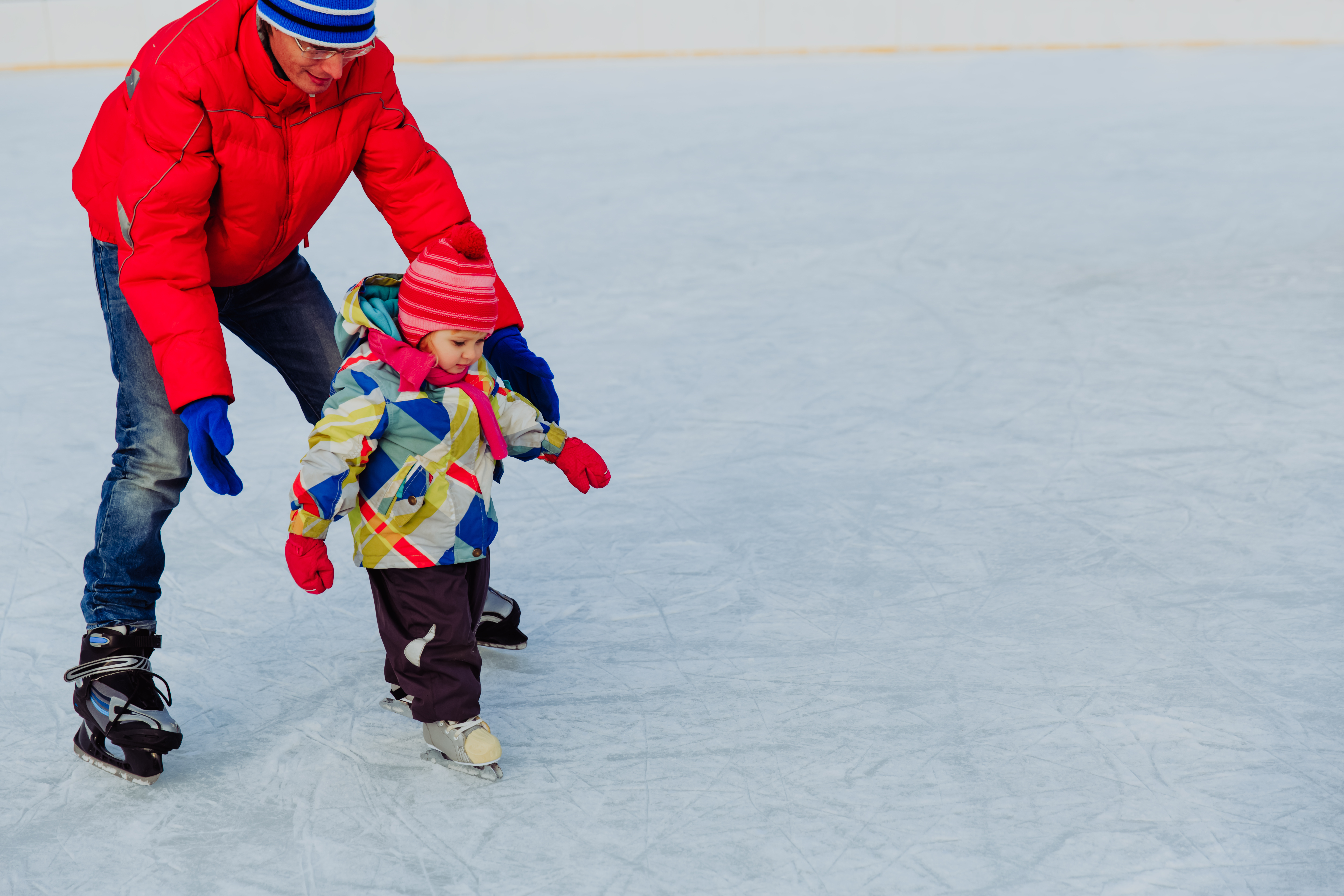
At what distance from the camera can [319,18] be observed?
1.96m

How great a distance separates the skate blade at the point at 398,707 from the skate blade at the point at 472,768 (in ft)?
0.60

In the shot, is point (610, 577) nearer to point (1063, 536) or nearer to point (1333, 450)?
point (1063, 536)

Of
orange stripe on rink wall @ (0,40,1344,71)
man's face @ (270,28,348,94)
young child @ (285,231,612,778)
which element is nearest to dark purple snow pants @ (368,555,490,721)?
young child @ (285,231,612,778)

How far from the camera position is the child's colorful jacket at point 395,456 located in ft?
6.65

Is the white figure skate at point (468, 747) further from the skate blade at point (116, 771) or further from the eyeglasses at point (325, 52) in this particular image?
the eyeglasses at point (325, 52)

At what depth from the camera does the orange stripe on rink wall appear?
13.6 metres

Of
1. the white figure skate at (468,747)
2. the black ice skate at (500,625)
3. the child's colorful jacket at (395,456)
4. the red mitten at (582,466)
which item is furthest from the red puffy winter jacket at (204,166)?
the black ice skate at (500,625)

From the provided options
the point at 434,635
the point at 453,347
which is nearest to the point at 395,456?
the point at 453,347

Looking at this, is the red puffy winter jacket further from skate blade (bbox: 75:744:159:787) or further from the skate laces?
skate blade (bbox: 75:744:159:787)

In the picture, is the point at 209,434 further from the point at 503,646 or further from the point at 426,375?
the point at 503,646

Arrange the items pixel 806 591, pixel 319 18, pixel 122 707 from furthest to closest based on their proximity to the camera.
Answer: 1. pixel 806 591
2. pixel 122 707
3. pixel 319 18

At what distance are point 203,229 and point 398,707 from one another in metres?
0.91

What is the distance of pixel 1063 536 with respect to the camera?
10.3 feet

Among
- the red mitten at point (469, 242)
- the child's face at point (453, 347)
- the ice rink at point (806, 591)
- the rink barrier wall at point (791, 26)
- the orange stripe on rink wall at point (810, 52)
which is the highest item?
the red mitten at point (469, 242)
